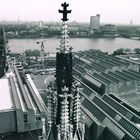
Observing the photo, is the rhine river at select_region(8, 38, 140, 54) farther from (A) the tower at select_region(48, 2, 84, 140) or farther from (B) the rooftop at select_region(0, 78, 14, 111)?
(A) the tower at select_region(48, 2, 84, 140)

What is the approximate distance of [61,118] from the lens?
10367 millimetres

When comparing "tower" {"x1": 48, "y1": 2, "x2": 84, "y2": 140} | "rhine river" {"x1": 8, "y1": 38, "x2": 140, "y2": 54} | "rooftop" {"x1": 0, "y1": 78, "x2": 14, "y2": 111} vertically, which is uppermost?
"tower" {"x1": 48, "y1": 2, "x2": 84, "y2": 140}

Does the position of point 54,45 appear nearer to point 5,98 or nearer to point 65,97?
point 5,98

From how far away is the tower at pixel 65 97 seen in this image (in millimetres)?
9961

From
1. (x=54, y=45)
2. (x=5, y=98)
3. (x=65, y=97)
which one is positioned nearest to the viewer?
(x=65, y=97)

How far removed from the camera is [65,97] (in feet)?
33.4

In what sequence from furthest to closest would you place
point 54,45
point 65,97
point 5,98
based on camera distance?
point 54,45 < point 5,98 < point 65,97

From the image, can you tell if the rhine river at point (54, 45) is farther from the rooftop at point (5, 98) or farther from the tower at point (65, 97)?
the tower at point (65, 97)

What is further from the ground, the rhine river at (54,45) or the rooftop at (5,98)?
the rhine river at (54,45)

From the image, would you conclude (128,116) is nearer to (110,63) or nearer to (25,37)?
(110,63)

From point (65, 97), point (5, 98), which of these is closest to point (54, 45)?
point (5, 98)

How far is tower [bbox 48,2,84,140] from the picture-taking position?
9961 millimetres

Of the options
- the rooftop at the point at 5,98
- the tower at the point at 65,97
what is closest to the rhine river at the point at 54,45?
the rooftop at the point at 5,98

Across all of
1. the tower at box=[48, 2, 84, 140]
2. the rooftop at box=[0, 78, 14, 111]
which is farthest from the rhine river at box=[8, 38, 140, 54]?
the tower at box=[48, 2, 84, 140]
